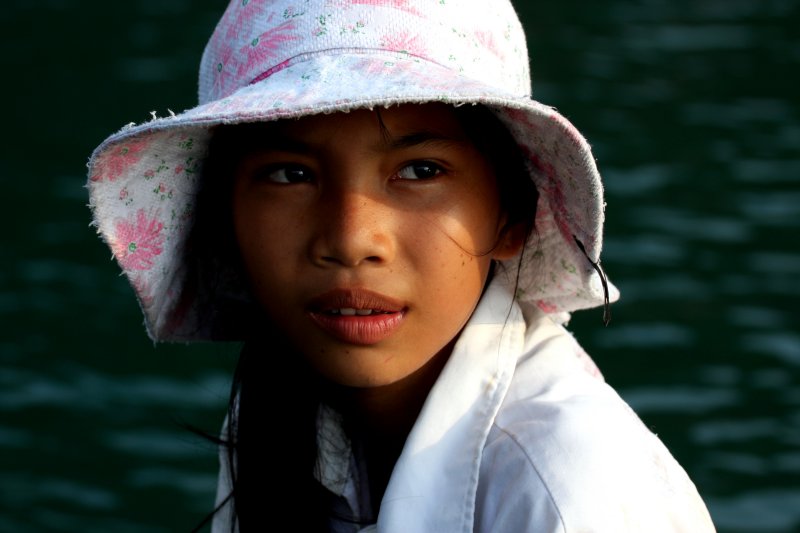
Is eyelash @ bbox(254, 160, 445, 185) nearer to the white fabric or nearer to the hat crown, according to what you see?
the hat crown

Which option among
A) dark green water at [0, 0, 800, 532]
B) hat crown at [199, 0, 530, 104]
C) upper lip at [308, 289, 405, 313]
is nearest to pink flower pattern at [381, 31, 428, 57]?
hat crown at [199, 0, 530, 104]

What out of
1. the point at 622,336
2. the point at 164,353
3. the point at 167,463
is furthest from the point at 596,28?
the point at 167,463

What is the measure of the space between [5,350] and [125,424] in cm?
65

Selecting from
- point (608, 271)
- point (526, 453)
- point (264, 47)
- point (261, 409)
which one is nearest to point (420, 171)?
point (264, 47)

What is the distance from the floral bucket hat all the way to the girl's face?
80 millimetres

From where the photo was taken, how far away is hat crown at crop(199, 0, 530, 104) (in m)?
1.78

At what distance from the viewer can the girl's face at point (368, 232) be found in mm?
1789

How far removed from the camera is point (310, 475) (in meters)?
2.12

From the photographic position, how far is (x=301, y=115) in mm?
1741

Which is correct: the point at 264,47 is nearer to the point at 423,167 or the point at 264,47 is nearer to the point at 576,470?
the point at 423,167

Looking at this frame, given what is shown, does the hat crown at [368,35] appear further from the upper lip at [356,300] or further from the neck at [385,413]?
the neck at [385,413]

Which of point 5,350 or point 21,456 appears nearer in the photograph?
point 21,456

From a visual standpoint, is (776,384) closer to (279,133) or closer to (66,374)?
(66,374)

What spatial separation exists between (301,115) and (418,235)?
0.75ft
